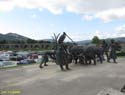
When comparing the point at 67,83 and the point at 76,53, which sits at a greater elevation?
the point at 76,53

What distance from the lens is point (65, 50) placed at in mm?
14945

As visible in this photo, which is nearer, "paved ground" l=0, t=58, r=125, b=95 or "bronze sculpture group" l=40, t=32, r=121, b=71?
"paved ground" l=0, t=58, r=125, b=95

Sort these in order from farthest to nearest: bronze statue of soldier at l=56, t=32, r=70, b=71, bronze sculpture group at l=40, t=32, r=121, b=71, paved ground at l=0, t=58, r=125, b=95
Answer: bronze sculpture group at l=40, t=32, r=121, b=71 < bronze statue of soldier at l=56, t=32, r=70, b=71 < paved ground at l=0, t=58, r=125, b=95

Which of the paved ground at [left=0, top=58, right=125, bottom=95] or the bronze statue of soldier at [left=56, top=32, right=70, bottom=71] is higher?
the bronze statue of soldier at [left=56, top=32, right=70, bottom=71]

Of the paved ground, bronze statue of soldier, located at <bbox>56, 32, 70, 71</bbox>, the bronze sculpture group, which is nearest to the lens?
the paved ground

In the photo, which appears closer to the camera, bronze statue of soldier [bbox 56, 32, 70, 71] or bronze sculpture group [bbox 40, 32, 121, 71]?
bronze statue of soldier [bbox 56, 32, 70, 71]

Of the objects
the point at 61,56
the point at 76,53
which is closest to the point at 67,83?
the point at 61,56

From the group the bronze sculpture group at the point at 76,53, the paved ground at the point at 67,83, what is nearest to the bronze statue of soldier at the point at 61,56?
the bronze sculpture group at the point at 76,53

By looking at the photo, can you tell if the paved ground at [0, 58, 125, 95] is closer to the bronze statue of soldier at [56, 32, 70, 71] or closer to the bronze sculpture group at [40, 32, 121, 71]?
the bronze statue of soldier at [56, 32, 70, 71]

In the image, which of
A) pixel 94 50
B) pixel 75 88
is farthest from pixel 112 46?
pixel 75 88

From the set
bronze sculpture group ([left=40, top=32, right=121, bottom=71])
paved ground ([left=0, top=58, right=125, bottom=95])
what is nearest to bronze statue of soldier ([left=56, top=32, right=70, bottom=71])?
bronze sculpture group ([left=40, top=32, right=121, bottom=71])

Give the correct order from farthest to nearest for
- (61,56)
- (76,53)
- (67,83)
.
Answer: (76,53), (61,56), (67,83)

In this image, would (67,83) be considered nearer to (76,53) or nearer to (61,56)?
(61,56)

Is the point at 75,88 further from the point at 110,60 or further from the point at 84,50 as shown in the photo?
the point at 110,60
